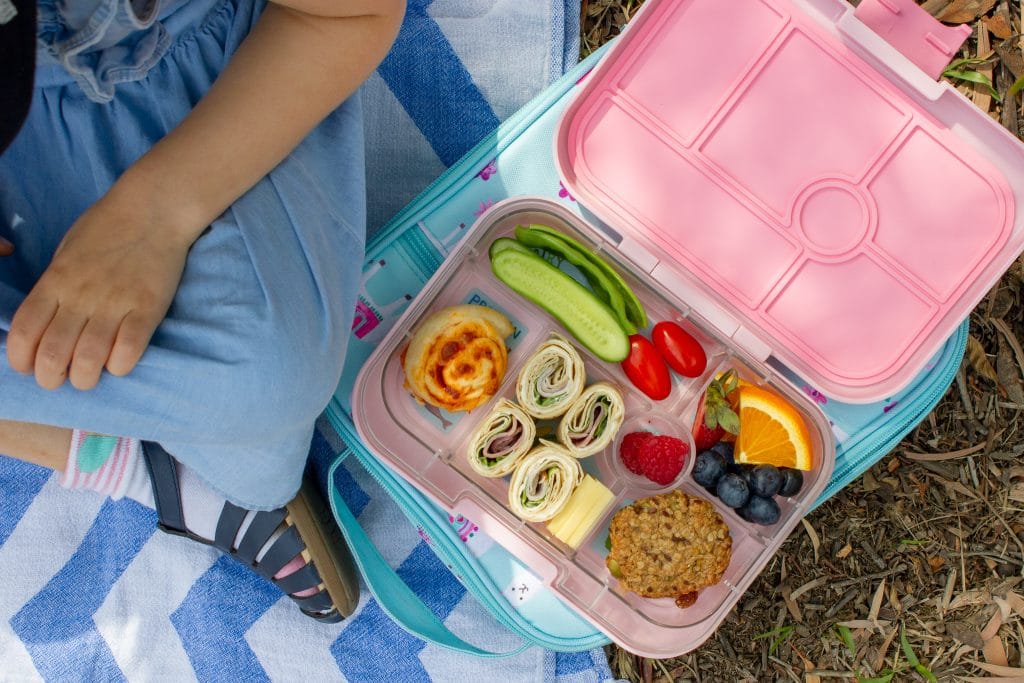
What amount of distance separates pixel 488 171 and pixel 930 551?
81 cm

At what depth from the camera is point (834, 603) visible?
3.91 ft

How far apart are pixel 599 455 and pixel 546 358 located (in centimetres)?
15

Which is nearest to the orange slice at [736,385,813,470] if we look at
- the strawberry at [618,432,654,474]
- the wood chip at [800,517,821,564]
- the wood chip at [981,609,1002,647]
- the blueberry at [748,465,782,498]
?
the blueberry at [748,465,782,498]

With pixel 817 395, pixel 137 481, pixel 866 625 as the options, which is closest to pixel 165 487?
pixel 137 481

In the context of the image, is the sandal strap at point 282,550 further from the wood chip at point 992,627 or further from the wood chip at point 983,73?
the wood chip at point 983,73

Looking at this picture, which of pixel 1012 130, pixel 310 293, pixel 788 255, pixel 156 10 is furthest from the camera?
pixel 1012 130

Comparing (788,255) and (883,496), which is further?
(883,496)

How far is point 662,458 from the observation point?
1.00 m

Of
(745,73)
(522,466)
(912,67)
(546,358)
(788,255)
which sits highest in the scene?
(912,67)

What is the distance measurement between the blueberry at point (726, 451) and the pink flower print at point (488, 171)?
0.43 meters

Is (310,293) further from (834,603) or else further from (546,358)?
(834,603)

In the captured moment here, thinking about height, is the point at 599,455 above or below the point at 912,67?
below

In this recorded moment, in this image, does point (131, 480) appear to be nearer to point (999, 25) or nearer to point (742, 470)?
point (742, 470)

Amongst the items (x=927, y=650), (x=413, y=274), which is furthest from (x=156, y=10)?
(x=927, y=650)
